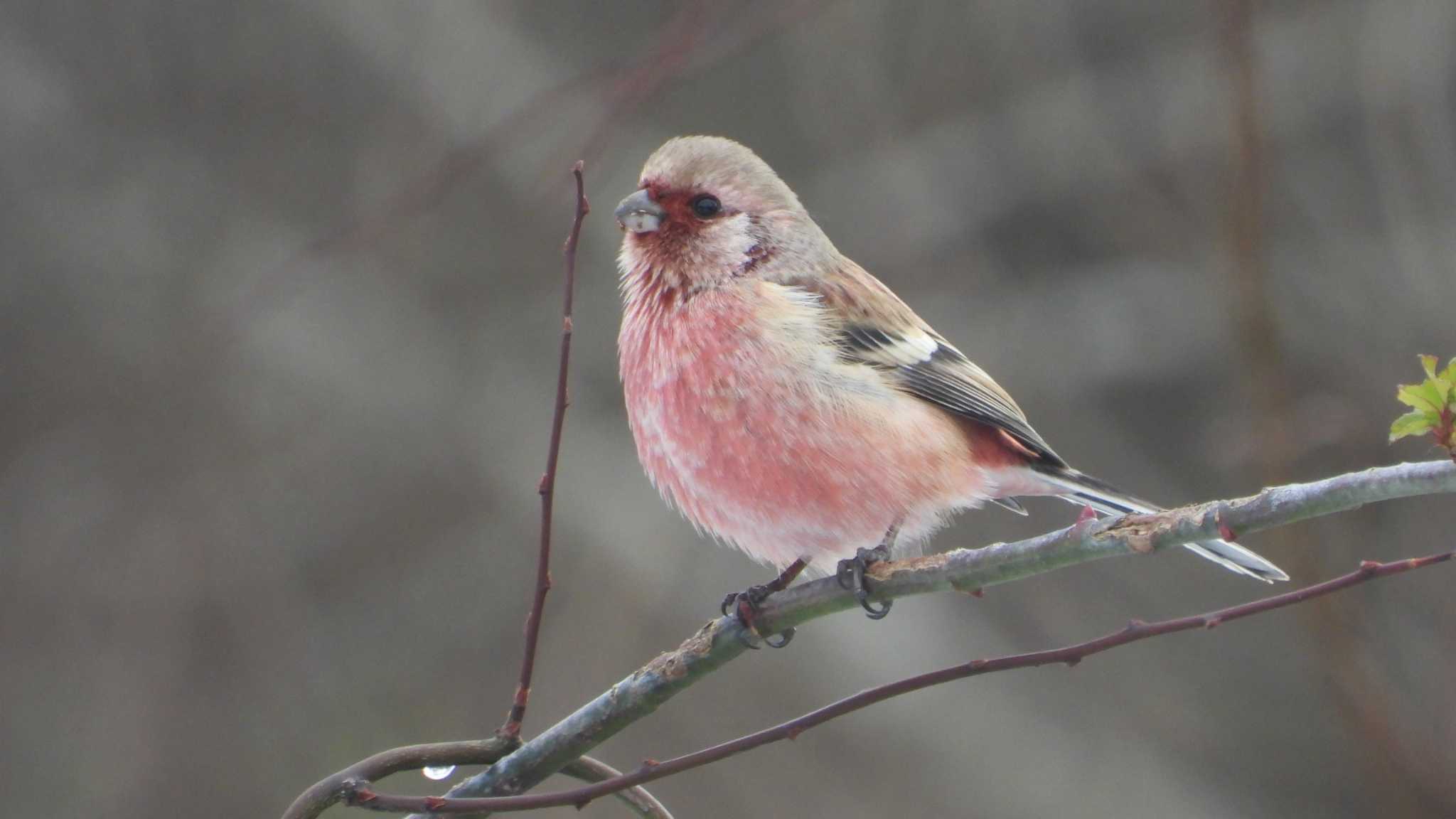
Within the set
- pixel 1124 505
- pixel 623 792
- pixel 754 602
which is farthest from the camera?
pixel 1124 505

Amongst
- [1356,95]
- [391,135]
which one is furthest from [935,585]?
[391,135]

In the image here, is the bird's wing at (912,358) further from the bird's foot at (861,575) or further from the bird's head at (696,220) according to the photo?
the bird's foot at (861,575)

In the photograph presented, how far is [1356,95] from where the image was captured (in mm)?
8414

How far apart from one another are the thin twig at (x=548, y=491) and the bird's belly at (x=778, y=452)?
1303 millimetres

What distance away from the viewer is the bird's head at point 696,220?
15.8ft

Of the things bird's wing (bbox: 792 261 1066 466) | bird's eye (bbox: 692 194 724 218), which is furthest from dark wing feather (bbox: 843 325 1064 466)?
bird's eye (bbox: 692 194 724 218)

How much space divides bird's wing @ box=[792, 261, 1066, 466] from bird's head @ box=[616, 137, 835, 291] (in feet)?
0.77

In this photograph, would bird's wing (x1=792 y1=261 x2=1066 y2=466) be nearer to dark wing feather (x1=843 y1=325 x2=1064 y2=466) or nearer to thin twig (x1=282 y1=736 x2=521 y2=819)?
dark wing feather (x1=843 y1=325 x2=1064 y2=466)

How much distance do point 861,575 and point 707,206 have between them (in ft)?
6.02

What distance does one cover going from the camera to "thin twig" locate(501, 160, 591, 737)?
2.94 meters

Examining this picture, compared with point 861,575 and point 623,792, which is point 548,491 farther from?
point 861,575

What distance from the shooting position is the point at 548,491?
306 cm

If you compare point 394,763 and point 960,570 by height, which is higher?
point 960,570

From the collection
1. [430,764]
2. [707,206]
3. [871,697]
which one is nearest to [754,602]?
[430,764]
